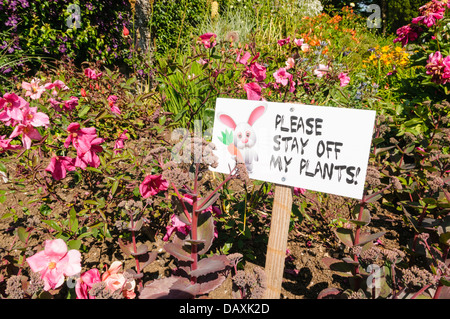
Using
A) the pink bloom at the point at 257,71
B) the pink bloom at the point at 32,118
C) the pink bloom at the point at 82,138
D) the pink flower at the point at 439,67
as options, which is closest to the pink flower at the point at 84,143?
the pink bloom at the point at 82,138

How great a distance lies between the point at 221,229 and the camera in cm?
165

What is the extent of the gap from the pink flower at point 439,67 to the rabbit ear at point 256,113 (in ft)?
4.65

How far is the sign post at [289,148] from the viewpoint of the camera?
0.96 m

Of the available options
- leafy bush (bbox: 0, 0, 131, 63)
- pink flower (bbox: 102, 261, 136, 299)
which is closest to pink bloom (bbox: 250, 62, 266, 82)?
pink flower (bbox: 102, 261, 136, 299)

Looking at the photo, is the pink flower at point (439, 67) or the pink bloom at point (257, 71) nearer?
the pink bloom at point (257, 71)

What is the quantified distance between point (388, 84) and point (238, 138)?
3.26m

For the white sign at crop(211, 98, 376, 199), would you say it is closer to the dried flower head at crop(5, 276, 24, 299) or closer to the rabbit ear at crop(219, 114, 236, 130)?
the rabbit ear at crop(219, 114, 236, 130)

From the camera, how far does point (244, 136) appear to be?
113 centimetres

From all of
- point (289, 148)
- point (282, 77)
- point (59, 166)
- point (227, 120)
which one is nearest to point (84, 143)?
point (59, 166)

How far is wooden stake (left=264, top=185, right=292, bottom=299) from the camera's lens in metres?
1.10

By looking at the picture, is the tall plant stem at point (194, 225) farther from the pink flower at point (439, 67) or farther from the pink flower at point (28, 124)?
the pink flower at point (439, 67)

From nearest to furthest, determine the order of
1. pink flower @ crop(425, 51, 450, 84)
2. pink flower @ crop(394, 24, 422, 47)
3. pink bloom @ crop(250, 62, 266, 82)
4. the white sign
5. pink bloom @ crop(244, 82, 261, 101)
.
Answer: the white sign < pink bloom @ crop(244, 82, 261, 101) < pink bloom @ crop(250, 62, 266, 82) < pink flower @ crop(425, 51, 450, 84) < pink flower @ crop(394, 24, 422, 47)
